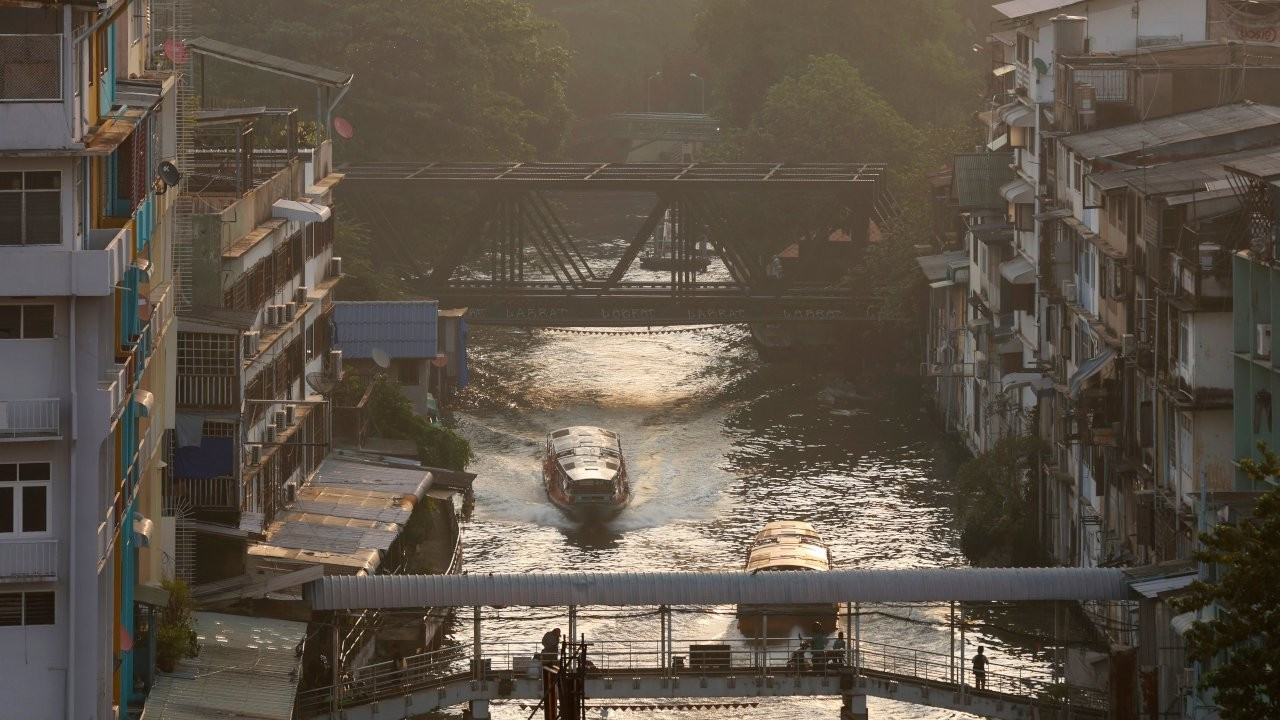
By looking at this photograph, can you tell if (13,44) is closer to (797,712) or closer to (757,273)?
(797,712)

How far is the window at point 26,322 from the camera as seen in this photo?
29.9 meters

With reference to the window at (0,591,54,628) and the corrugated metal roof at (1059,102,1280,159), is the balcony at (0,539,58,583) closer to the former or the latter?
the window at (0,591,54,628)

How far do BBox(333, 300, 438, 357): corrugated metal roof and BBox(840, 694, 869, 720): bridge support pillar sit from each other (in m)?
26.3

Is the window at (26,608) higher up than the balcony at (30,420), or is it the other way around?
the balcony at (30,420)

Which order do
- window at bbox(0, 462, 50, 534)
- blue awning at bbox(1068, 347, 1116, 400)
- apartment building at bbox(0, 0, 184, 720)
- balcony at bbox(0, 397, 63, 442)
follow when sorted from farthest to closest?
1. blue awning at bbox(1068, 347, 1116, 400)
2. window at bbox(0, 462, 50, 534)
3. balcony at bbox(0, 397, 63, 442)
4. apartment building at bbox(0, 0, 184, 720)

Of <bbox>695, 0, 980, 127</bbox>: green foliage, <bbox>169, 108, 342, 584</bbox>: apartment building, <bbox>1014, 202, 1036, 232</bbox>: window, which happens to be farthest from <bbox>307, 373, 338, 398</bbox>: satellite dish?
<bbox>695, 0, 980, 127</bbox>: green foliage

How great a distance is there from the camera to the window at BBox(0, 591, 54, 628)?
30234 mm

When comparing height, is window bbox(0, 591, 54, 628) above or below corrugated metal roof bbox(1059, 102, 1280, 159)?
below

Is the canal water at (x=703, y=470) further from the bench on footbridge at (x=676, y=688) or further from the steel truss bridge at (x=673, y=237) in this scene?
the bench on footbridge at (x=676, y=688)

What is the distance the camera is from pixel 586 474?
197 ft

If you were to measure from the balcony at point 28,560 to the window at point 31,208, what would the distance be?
3512 millimetres

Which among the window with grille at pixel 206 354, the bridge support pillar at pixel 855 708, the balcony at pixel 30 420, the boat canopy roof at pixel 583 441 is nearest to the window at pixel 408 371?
the boat canopy roof at pixel 583 441

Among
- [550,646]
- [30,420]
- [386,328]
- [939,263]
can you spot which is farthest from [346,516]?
[939,263]

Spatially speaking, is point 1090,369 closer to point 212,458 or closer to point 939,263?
point 212,458
